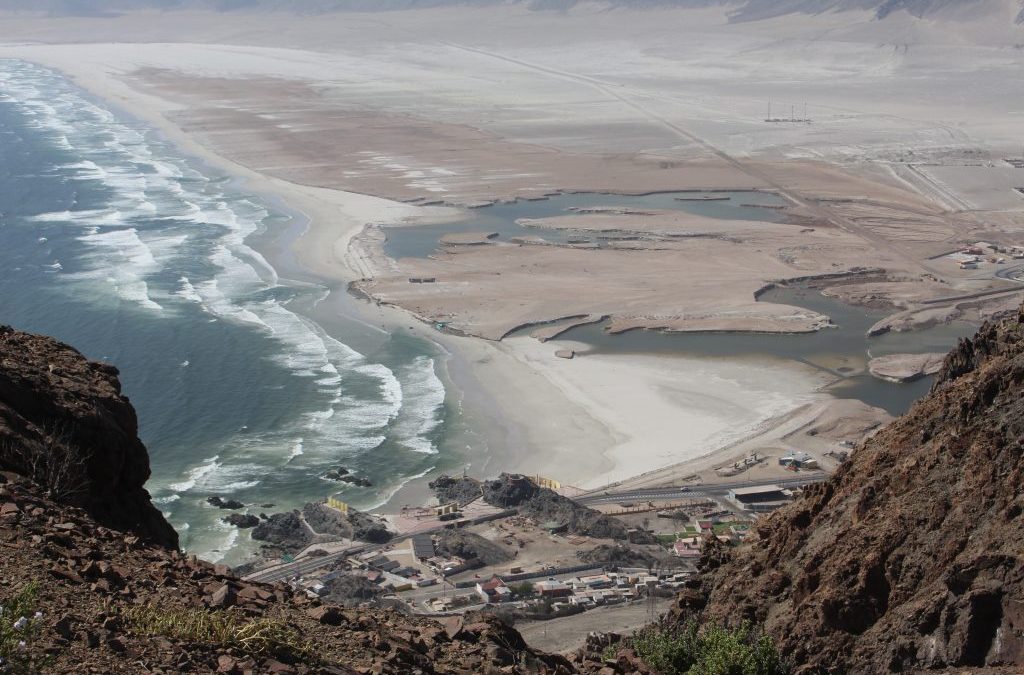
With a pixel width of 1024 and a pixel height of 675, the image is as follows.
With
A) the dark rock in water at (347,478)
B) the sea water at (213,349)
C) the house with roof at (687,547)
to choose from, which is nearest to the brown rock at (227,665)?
the house with roof at (687,547)

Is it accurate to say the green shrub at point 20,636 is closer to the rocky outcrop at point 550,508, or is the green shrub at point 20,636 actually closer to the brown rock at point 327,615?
the brown rock at point 327,615

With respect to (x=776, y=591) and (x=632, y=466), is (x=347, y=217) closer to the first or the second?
(x=632, y=466)

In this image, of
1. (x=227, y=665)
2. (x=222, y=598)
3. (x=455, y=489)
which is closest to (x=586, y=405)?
(x=455, y=489)

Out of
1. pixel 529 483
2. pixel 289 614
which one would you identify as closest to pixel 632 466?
pixel 529 483

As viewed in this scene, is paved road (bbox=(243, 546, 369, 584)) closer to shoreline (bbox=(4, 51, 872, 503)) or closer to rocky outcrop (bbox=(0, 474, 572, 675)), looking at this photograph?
shoreline (bbox=(4, 51, 872, 503))

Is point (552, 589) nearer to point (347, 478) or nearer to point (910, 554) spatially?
point (347, 478)

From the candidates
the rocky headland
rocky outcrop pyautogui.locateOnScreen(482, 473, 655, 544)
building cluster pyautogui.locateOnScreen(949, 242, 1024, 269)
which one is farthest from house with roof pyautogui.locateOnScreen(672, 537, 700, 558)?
building cluster pyautogui.locateOnScreen(949, 242, 1024, 269)
